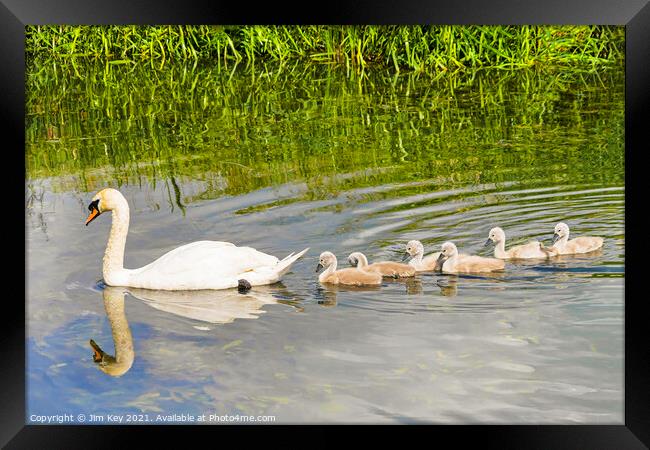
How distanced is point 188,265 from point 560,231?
5.50 ft

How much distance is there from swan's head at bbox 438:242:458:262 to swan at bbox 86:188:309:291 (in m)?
0.62

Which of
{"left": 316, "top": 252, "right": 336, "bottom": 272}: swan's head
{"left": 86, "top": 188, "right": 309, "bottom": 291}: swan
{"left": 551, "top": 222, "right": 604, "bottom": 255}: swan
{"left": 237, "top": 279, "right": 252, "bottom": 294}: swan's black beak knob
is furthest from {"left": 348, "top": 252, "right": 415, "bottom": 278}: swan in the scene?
{"left": 551, "top": 222, "right": 604, "bottom": 255}: swan

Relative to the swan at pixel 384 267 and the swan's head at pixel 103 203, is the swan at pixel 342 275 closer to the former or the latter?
the swan at pixel 384 267

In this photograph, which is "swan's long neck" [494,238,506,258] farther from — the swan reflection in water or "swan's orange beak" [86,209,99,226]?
"swan's orange beak" [86,209,99,226]

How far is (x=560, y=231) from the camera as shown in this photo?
6.77 metres

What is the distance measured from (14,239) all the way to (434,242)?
6.81 ft

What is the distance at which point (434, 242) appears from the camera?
695 centimetres

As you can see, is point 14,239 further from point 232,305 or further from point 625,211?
point 625,211

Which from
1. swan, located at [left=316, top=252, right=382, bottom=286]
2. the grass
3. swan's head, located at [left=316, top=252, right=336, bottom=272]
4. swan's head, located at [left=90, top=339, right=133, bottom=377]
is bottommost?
swan's head, located at [left=90, top=339, right=133, bottom=377]

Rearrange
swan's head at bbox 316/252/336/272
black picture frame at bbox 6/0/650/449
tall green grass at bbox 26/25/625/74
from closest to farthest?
1. black picture frame at bbox 6/0/650/449
2. swan's head at bbox 316/252/336/272
3. tall green grass at bbox 26/25/625/74

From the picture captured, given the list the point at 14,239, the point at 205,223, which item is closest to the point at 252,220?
the point at 205,223

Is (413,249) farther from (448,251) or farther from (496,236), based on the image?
(496,236)

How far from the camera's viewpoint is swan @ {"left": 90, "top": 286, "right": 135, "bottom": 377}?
5.89 m
